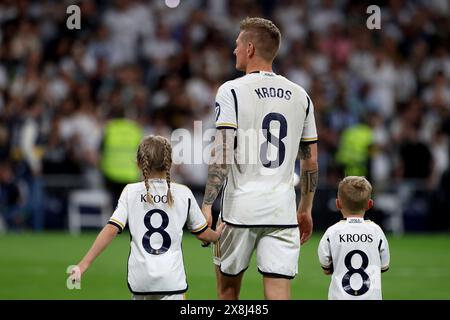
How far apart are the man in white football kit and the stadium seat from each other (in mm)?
11564

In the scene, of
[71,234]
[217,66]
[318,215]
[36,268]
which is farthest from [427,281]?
[217,66]

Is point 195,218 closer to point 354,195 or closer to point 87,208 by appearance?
point 354,195

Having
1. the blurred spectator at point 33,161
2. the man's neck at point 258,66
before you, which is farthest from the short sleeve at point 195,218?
the blurred spectator at point 33,161

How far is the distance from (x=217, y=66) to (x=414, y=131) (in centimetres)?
404

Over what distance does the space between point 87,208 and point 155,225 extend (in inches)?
490

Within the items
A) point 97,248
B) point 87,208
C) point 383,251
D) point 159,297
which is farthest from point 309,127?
point 87,208

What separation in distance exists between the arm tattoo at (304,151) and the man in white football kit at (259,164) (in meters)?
0.19

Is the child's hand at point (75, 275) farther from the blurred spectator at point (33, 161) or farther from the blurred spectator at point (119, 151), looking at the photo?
the blurred spectator at point (33, 161)

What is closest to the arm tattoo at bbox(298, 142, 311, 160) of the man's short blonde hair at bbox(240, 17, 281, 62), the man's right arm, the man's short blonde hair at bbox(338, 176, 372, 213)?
the man's right arm

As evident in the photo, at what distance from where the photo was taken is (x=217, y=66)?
21.7 m

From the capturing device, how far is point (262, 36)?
7578 millimetres

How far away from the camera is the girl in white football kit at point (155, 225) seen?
712 cm

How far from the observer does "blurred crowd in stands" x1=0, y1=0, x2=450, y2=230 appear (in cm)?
1912

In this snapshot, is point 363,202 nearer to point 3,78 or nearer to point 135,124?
point 135,124
